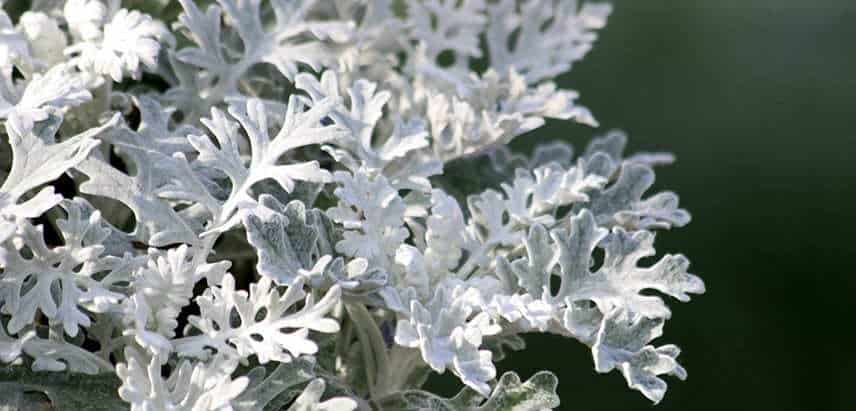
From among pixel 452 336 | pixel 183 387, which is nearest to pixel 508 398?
pixel 452 336

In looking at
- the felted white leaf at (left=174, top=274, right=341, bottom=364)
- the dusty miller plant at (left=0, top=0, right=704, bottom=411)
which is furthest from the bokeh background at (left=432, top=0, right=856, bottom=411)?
the felted white leaf at (left=174, top=274, right=341, bottom=364)

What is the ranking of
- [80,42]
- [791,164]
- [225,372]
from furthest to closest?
[791,164] → [80,42] → [225,372]

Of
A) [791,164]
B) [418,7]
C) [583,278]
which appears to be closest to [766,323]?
[791,164]

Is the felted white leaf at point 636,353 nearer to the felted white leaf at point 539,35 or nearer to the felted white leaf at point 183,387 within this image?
the felted white leaf at point 183,387

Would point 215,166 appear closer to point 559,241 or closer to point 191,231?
point 191,231

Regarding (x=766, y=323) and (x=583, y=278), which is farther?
(x=766, y=323)

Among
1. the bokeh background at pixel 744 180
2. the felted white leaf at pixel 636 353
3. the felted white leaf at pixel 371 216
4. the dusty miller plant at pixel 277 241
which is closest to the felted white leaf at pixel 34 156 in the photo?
the dusty miller plant at pixel 277 241

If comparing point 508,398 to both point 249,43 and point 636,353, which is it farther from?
point 249,43

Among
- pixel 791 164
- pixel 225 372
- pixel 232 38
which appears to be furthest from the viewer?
pixel 791 164

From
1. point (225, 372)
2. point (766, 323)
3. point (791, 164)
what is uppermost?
point (225, 372)
